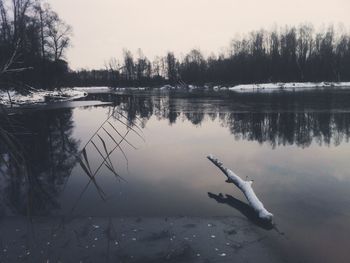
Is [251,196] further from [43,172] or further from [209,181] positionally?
[43,172]

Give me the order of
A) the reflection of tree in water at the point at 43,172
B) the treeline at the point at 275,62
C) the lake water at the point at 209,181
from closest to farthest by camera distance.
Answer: the lake water at the point at 209,181 < the reflection of tree in water at the point at 43,172 < the treeline at the point at 275,62

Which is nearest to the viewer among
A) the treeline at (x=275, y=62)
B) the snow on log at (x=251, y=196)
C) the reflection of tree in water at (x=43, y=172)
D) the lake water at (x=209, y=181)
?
the lake water at (x=209, y=181)

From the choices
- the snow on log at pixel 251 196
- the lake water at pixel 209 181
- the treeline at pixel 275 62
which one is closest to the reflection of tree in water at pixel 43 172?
the lake water at pixel 209 181

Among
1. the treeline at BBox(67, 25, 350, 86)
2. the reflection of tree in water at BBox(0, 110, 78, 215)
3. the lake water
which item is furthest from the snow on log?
the treeline at BBox(67, 25, 350, 86)

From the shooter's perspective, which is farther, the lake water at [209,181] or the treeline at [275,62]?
the treeline at [275,62]

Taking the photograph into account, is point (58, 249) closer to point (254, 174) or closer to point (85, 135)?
point (254, 174)

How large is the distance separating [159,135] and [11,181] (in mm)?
9952

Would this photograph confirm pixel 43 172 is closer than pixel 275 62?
Yes

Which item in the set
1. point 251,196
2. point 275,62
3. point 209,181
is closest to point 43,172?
point 209,181

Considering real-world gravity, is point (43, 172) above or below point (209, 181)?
above

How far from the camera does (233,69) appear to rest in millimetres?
96750

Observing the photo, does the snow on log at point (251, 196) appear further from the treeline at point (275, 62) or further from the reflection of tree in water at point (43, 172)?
the treeline at point (275, 62)

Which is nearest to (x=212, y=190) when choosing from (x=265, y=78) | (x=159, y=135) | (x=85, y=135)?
(x=159, y=135)

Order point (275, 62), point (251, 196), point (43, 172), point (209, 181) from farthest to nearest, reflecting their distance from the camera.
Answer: point (275, 62), point (43, 172), point (209, 181), point (251, 196)
